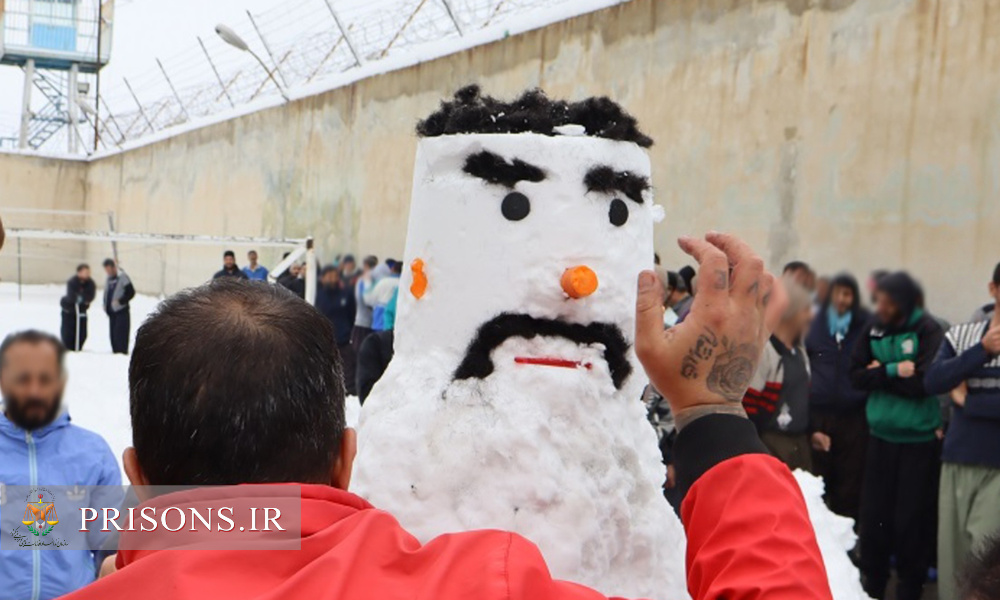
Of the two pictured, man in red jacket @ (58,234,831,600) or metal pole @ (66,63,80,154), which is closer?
man in red jacket @ (58,234,831,600)

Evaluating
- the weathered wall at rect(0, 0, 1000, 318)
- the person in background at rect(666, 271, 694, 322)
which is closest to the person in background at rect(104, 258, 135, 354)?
the weathered wall at rect(0, 0, 1000, 318)

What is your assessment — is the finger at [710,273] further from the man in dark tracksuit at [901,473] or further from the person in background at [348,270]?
the person in background at [348,270]

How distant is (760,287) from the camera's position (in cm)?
110

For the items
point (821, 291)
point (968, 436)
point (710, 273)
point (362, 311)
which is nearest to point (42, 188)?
point (362, 311)

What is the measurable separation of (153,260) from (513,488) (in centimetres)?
1388

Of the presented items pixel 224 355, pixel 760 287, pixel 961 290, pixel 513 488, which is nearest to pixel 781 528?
pixel 760 287

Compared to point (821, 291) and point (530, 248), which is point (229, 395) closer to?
point (821, 291)

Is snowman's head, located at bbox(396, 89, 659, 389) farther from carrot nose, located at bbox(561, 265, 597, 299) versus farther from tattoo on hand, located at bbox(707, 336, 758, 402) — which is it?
tattoo on hand, located at bbox(707, 336, 758, 402)

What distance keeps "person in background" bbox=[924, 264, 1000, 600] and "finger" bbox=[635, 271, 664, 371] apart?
2895 mm

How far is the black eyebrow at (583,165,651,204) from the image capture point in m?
2.56

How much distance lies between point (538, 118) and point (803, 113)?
10.4 ft

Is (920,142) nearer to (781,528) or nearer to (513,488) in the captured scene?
(513,488)

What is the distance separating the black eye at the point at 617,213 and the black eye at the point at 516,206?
0.22m

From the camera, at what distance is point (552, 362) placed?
2514 mm
